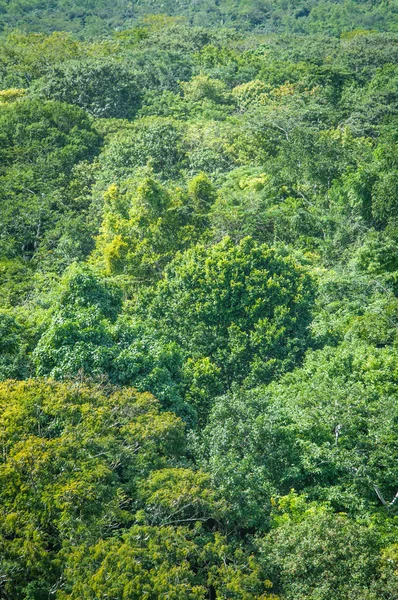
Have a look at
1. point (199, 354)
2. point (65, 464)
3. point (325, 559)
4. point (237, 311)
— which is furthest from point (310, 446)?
point (237, 311)

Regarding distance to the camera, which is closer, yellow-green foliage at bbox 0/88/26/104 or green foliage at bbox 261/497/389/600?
green foliage at bbox 261/497/389/600

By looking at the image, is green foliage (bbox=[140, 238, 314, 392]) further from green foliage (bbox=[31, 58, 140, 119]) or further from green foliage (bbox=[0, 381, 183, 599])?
green foliage (bbox=[31, 58, 140, 119])

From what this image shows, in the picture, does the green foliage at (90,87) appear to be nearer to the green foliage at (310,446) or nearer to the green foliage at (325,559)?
the green foliage at (310,446)

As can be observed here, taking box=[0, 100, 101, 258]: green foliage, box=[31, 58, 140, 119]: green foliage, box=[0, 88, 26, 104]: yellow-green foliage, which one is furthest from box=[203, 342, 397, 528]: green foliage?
box=[0, 88, 26, 104]: yellow-green foliage

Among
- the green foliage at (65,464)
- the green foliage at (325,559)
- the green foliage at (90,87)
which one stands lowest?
the green foliage at (325,559)

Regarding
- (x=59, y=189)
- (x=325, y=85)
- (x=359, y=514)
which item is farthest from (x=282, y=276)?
(x=325, y=85)

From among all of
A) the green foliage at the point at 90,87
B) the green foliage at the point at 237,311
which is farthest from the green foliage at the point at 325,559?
the green foliage at the point at 90,87

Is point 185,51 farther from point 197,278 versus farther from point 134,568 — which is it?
point 134,568

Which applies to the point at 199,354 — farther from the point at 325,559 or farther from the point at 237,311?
the point at 325,559
